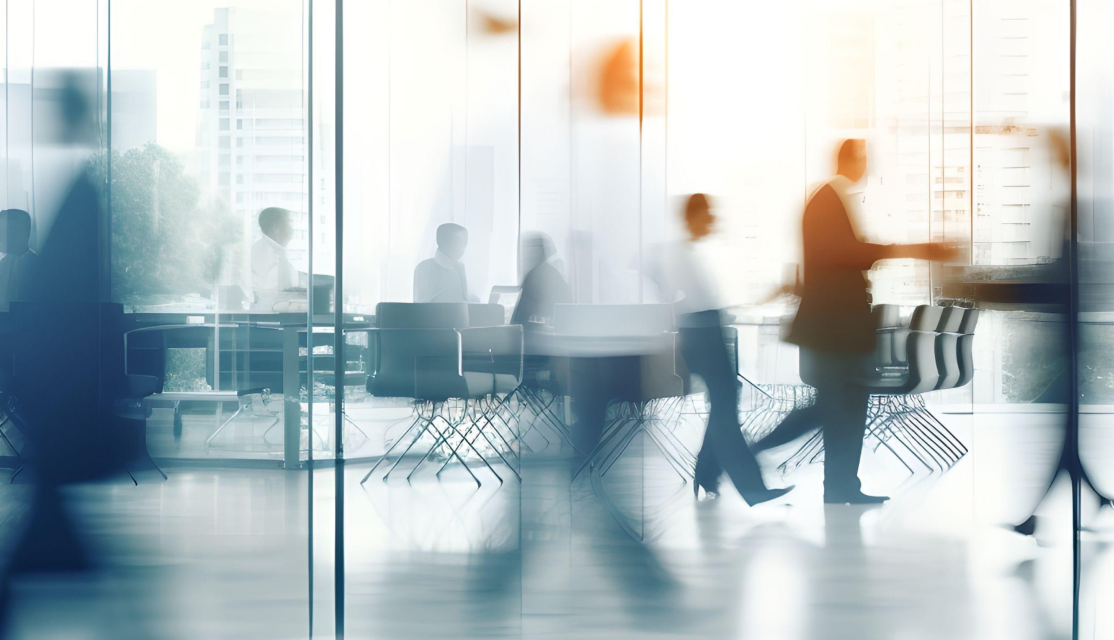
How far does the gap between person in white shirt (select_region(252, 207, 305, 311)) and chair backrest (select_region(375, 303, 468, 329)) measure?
29cm

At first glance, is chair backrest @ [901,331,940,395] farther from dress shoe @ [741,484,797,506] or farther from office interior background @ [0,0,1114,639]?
dress shoe @ [741,484,797,506]

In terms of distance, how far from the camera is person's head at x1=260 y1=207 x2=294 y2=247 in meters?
2.81

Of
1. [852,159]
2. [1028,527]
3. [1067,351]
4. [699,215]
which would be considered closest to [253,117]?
[699,215]

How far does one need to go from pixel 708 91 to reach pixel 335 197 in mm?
1350

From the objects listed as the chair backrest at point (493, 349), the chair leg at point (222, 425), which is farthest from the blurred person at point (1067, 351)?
the chair leg at point (222, 425)

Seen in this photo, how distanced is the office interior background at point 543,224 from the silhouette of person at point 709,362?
7 centimetres

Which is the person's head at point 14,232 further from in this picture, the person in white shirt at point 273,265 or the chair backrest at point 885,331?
the chair backrest at point 885,331

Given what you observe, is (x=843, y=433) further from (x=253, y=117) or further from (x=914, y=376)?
(x=253, y=117)

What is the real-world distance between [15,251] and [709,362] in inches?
102

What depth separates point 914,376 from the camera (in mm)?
2984

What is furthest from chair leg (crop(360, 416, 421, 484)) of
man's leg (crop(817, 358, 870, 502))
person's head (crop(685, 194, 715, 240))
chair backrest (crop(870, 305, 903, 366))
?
chair backrest (crop(870, 305, 903, 366))

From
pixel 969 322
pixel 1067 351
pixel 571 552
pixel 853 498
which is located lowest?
pixel 571 552

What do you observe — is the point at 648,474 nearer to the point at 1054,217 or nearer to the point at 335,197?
the point at 335,197

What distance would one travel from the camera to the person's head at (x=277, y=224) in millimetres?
2809
